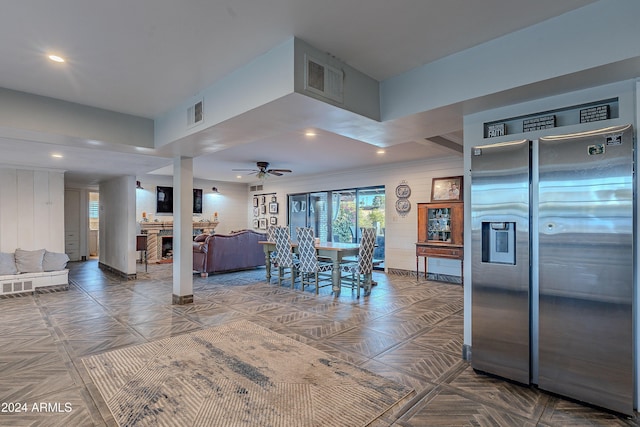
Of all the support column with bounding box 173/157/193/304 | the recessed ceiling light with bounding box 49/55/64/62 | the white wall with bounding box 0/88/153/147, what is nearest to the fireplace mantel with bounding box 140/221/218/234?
the support column with bounding box 173/157/193/304

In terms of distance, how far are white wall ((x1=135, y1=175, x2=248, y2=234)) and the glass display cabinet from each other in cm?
701

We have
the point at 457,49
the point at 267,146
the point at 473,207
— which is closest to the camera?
the point at 457,49

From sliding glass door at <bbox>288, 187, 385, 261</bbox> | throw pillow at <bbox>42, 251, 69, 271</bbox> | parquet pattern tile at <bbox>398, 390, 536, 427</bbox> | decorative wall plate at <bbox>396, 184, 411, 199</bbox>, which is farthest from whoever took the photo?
sliding glass door at <bbox>288, 187, 385, 261</bbox>

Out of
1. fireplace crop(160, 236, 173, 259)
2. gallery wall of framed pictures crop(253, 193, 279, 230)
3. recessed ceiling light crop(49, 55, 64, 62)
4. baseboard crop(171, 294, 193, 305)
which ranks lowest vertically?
baseboard crop(171, 294, 193, 305)

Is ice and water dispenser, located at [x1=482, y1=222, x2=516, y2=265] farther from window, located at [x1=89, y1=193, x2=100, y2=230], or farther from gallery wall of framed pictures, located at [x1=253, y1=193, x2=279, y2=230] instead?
window, located at [x1=89, y1=193, x2=100, y2=230]

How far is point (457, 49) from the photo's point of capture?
2686 millimetres

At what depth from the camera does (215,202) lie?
11469mm

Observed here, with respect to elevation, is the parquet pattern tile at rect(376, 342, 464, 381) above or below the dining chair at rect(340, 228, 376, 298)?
below

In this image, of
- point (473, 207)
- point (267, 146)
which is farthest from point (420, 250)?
point (473, 207)

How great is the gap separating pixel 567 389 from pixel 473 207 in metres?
1.50

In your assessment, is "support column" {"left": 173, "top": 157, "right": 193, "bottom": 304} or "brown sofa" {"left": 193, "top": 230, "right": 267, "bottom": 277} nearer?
"support column" {"left": 173, "top": 157, "right": 193, "bottom": 304}

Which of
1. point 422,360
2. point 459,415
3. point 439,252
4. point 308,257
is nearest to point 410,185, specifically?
point 439,252

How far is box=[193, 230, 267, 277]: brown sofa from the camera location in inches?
298

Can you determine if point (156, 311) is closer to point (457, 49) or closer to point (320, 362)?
point (320, 362)
